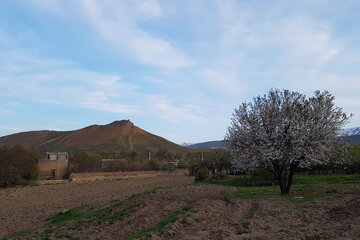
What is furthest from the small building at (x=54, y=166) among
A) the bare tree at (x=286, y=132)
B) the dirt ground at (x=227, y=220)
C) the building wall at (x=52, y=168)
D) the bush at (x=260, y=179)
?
the bare tree at (x=286, y=132)

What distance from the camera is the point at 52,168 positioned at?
167 feet

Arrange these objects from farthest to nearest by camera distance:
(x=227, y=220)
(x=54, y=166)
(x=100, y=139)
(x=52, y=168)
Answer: (x=100, y=139), (x=54, y=166), (x=52, y=168), (x=227, y=220)

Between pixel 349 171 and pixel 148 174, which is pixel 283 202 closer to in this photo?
pixel 349 171

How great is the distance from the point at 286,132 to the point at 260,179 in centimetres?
1087

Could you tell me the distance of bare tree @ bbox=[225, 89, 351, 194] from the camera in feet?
45.3

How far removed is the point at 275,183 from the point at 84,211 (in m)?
14.2

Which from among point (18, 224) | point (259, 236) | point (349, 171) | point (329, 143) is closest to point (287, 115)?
point (329, 143)

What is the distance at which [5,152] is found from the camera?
4216 centimetres

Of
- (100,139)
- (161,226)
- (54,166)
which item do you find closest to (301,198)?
(161,226)

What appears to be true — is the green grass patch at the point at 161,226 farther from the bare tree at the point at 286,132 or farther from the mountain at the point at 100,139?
the mountain at the point at 100,139

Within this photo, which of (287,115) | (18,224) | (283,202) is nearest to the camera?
(283,202)

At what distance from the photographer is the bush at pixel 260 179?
23.5 meters

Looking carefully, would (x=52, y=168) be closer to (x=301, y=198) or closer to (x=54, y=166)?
(x=54, y=166)

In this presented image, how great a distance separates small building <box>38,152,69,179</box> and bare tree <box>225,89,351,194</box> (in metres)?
41.9
